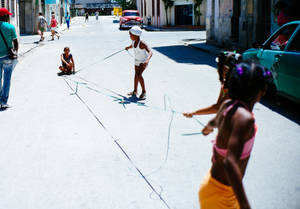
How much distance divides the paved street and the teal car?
500 millimetres

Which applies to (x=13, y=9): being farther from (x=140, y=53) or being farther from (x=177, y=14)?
(x=177, y=14)

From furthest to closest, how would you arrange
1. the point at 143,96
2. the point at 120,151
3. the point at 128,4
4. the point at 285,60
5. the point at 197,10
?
the point at 128,4, the point at 197,10, the point at 143,96, the point at 285,60, the point at 120,151

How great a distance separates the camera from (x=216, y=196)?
7.75 feet

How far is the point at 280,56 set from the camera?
7605 millimetres

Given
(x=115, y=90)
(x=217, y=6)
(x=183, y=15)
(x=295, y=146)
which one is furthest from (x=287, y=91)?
(x=183, y=15)

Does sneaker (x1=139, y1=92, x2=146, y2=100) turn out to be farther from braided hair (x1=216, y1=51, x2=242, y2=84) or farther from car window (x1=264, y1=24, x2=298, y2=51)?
braided hair (x1=216, y1=51, x2=242, y2=84)

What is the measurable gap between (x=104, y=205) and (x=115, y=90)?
605 centimetres

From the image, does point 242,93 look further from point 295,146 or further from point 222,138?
point 295,146

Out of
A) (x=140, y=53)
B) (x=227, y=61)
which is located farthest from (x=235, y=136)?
(x=140, y=53)

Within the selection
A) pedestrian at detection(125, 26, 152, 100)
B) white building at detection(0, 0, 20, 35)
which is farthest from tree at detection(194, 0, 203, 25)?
pedestrian at detection(125, 26, 152, 100)

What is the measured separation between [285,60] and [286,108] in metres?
0.95

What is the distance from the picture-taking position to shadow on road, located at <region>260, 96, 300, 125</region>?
23.4ft

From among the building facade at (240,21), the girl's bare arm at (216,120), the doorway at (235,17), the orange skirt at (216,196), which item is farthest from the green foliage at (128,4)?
the orange skirt at (216,196)

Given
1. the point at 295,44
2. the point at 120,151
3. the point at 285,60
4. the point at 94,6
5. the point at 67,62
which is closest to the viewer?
the point at 120,151
